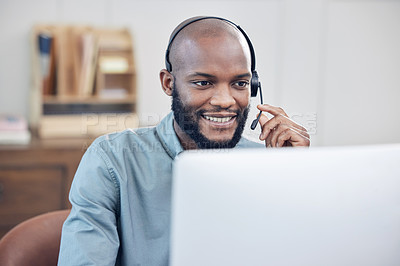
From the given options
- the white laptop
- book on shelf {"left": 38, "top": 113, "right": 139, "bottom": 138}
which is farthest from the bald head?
book on shelf {"left": 38, "top": 113, "right": 139, "bottom": 138}

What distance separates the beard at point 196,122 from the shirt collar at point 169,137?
45mm

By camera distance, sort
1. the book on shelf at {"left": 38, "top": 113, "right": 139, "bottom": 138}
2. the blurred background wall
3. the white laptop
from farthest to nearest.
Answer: the blurred background wall → the book on shelf at {"left": 38, "top": 113, "right": 139, "bottom": 138} → the white laptop

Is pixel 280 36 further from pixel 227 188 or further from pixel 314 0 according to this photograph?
pixel 227 188

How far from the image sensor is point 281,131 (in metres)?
1.12

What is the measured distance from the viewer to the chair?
1177 mm

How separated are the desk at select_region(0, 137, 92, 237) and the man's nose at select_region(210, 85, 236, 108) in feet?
4.61

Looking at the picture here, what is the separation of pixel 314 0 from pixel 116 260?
8.36 feet

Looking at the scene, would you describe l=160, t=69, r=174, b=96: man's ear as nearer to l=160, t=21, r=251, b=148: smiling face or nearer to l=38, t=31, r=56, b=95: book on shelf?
l=160, t=21, r=251, b=148: smiling face

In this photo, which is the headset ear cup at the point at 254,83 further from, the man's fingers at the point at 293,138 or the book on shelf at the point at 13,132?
the book on shelf at the point at 13,132

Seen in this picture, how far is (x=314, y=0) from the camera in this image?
3.11 metres

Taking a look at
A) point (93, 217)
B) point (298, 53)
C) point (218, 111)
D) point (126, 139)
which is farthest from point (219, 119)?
point (298, 53)

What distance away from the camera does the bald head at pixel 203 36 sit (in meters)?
1.06

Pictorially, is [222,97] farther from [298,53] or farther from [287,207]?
[298,53]

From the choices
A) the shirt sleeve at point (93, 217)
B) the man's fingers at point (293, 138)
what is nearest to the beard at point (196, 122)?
the man's fingers at point (293, 138)
